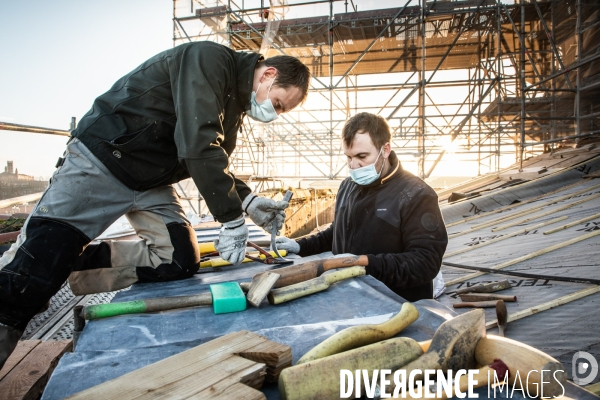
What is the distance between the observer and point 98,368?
1024 millimetres

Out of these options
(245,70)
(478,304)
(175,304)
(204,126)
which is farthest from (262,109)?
(478,304)

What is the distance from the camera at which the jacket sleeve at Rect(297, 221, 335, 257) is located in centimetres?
270

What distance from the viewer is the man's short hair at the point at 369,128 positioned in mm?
2354

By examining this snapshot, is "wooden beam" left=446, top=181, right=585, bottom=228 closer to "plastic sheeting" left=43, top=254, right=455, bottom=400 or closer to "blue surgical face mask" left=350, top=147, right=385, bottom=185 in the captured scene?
"blue surgical face mask" left=350, top=147, right=385, bottom=185

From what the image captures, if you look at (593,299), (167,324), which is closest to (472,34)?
(593,299)

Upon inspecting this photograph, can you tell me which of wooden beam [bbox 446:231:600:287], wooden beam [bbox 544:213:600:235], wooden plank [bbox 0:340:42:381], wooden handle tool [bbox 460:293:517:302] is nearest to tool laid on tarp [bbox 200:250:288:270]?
wooden plank [bbox 0:340:42:381]

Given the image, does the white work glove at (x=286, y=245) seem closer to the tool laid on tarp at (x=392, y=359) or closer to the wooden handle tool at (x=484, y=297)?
the wooden handle tool at (x=484, y=297)

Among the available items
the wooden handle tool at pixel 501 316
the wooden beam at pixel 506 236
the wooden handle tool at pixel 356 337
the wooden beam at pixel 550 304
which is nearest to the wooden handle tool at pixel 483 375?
the wooden handle tool at pixel 356 337

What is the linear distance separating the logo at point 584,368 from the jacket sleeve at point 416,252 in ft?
2.49

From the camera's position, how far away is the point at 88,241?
74.2 inches

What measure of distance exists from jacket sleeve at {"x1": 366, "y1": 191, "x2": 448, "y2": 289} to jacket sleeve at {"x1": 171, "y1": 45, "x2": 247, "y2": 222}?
76 centimetres

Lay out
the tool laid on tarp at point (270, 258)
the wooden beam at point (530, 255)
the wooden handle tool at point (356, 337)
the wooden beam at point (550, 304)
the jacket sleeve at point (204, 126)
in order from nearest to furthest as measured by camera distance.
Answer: the wooden handle tool at point (356, 337) → the jacket sleeve at point (204, 126) → the tool laid on tarp at point (270, 258) → the wooden beam at point (550, 304) → the wooden beam at point (530, 255)

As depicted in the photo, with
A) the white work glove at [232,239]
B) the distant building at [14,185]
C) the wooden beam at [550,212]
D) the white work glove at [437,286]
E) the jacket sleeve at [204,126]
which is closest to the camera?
the jacket sleeve at [204,126]

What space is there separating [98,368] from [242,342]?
0.39 metres
